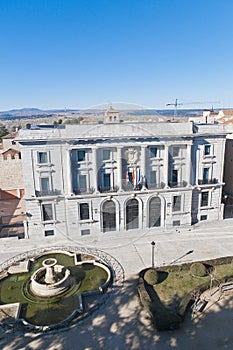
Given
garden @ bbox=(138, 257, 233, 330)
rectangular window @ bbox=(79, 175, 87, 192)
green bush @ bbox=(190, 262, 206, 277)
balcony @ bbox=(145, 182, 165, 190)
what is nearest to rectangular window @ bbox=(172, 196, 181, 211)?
balcony @ bbox=(145, 182, 165, 190)

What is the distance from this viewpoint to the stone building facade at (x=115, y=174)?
29.0 metres

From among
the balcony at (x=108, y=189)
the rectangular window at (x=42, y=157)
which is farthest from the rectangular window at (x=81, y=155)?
the balcony at (x=108, y=189)

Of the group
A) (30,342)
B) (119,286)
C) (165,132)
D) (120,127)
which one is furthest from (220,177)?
(30,342)

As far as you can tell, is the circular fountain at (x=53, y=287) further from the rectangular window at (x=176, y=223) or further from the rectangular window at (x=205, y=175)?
the rectangular window at (x=205, y=175)

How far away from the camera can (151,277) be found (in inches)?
878

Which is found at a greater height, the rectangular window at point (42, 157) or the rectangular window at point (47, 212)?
the rectangular window at point (42, 157)

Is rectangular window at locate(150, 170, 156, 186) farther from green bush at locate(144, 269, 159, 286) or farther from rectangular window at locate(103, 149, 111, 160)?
green bush at locate(144, 269, 159, 286)

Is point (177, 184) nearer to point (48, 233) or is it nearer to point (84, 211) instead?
point (84, 211)

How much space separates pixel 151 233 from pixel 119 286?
11.3 metres

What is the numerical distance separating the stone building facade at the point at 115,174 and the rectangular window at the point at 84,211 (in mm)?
115

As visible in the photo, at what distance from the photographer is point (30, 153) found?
Result: 28703 millimetres

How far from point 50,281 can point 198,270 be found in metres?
12.7

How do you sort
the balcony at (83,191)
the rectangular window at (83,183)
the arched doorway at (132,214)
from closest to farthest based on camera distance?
the balcony at (83,191) < the rectangular window at (83,183) < the arched doorway at (132,214)

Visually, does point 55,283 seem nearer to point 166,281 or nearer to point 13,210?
Result: point 166,281
